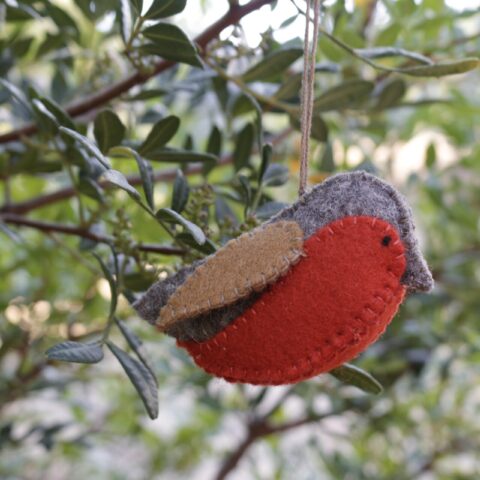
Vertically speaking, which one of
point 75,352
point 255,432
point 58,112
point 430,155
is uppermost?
point 58,112

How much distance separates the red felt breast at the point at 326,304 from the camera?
43 cm

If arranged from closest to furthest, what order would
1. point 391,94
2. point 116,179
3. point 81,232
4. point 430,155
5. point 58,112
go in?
point 116,179, point 58,112, point 81,232, point 391,94, point 430,155

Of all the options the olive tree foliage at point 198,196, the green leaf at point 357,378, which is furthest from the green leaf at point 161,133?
the green leaf at point 357,378

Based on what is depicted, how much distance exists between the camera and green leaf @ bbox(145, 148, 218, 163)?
56 cm

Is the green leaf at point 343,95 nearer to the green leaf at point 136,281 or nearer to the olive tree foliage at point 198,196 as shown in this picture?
the olive tree foliage at point 198,196

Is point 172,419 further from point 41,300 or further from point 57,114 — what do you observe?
point 57,114

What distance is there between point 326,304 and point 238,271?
6 centimetres

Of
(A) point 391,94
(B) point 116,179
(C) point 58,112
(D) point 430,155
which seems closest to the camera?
(B) point 116,179

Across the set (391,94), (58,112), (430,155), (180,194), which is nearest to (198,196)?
(180,194)

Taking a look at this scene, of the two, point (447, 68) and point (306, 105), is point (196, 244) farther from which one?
point (447, 68)

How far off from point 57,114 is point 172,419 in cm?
118

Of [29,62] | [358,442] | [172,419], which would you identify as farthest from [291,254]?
[172,419]

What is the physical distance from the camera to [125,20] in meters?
0.52

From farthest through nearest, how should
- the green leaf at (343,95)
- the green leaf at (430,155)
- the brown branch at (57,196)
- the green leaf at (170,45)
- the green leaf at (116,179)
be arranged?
the green leaf at (430,155) < the brown branch at (57,196) < the green leaf at (343,95) < the green leaf at (170,45) < the green leaf at (116,179)
